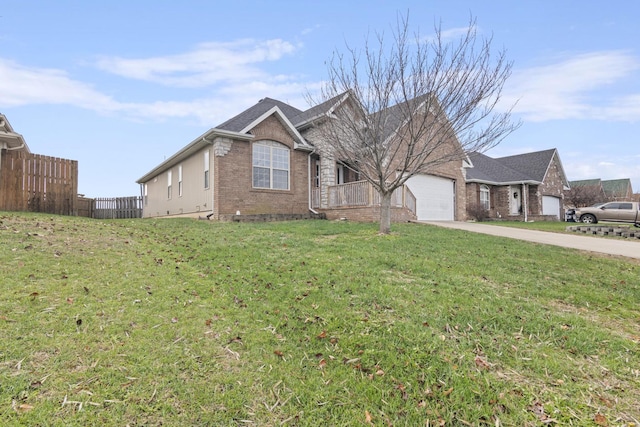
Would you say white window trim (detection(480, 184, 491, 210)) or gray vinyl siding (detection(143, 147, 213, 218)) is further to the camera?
white window trim (detection(480, 184, 491, 210))

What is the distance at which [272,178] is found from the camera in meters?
14.5

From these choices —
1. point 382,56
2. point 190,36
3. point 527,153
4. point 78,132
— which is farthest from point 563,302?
point 527,153

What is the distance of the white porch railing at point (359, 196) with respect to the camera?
44.7 feet

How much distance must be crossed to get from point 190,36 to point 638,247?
16.1 metres

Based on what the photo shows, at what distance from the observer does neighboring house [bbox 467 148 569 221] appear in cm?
2337

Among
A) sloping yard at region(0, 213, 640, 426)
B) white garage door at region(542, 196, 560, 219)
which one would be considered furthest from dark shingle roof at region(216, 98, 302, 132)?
white garage door at region(542, 196, 560, 219)

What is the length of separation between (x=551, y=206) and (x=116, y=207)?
33391 millimetres

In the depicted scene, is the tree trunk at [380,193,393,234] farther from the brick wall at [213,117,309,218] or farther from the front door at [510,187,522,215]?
the front door at [510,187,522,215]

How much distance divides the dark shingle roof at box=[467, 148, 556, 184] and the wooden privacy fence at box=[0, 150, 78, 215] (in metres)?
22.8

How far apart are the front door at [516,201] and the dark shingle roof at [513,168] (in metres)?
1.03

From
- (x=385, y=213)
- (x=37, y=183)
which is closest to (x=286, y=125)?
(x=385, y=213)

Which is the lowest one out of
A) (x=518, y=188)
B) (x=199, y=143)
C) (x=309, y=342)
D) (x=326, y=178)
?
(x=309, y=342)

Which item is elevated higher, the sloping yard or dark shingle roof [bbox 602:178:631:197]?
dark shingle roof [bbox 602:178:631:197]

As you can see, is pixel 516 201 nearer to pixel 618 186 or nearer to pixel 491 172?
pixel 491 172
